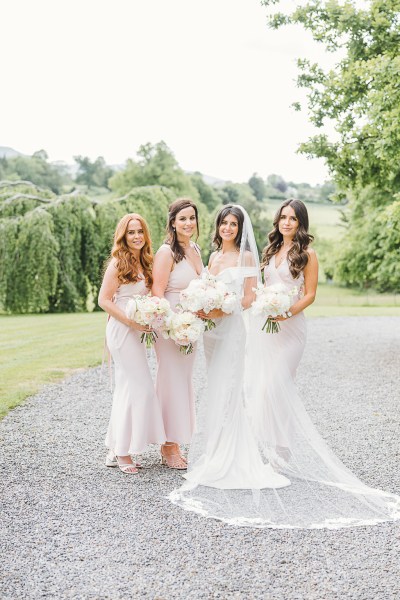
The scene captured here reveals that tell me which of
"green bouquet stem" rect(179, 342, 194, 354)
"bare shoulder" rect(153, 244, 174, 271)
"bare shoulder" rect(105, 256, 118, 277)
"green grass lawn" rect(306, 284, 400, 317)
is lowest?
"green grass lawn" rect(306, 284, 400, 317)

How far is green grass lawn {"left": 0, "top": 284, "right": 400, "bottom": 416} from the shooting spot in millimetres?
10741

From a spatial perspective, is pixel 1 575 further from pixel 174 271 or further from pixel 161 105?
pixel 161 105

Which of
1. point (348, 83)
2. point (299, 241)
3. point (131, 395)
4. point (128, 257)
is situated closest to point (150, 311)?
point (128, 257)

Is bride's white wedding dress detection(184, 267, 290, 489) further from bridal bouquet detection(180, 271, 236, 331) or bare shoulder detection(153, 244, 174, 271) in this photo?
bare shoulder detection(153, 244, 174, 271)

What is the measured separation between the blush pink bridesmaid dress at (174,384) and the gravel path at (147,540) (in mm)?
375

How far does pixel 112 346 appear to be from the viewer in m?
5.97

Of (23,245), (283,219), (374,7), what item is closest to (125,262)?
(283,219)

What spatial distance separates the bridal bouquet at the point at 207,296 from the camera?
5438 mm

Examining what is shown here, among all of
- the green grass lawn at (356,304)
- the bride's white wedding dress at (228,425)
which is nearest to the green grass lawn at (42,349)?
the bride's white wedding dress at (228,425)

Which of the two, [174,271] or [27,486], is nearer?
[27,486]

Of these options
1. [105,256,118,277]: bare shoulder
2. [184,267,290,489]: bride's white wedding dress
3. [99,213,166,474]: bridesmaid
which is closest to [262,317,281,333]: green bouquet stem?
[184,267,290,489]: bride's white wedding dress

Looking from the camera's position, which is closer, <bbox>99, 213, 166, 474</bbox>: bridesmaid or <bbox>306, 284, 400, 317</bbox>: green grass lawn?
<bbox>99, 213, 166, 474</bbox>: bridesmaid

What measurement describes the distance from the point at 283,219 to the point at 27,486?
9.52 ft

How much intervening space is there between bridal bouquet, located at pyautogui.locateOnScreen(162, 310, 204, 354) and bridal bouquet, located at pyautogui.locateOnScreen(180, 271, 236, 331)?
0.24ft
